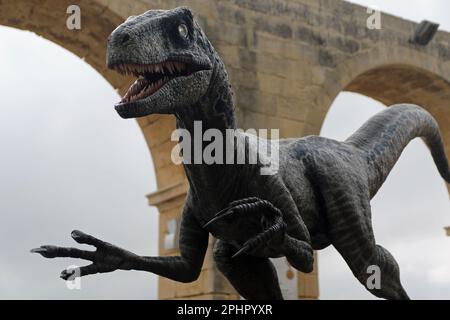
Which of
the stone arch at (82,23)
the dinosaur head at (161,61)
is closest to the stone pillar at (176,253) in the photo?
the stone arch at (82,23)

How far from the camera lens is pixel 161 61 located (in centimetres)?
196

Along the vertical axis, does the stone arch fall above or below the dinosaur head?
above

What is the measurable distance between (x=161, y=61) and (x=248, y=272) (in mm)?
976

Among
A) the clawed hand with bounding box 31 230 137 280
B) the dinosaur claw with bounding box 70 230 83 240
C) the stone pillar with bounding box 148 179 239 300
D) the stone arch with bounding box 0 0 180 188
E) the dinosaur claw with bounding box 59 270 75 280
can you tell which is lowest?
the dinosaur claw with bounding box 59 270 75 280

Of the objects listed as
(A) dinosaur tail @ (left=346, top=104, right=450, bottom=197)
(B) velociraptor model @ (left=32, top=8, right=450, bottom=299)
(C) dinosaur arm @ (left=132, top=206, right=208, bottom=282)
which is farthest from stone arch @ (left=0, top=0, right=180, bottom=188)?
(C) dinosaur arm @ (left=132, top=206, right=208, bottom=282)

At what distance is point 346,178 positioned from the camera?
8.20 feet

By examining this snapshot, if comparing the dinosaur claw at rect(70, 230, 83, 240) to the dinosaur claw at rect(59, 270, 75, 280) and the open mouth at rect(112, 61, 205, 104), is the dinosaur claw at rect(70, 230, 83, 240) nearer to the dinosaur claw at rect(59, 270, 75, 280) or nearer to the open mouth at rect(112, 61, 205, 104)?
the dinosaur claw at rect(59, 270, 75, 280)

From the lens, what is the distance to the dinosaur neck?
7.05 feet

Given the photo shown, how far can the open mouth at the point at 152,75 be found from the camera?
6.39ft

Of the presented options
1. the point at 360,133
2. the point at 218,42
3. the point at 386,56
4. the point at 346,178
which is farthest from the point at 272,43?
the point at 346,178

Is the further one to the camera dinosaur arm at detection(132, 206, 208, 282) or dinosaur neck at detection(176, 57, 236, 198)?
dinosaur arm at detection(132, 206, 208, 282)

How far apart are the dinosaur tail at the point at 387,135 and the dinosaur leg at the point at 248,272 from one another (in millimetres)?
613
